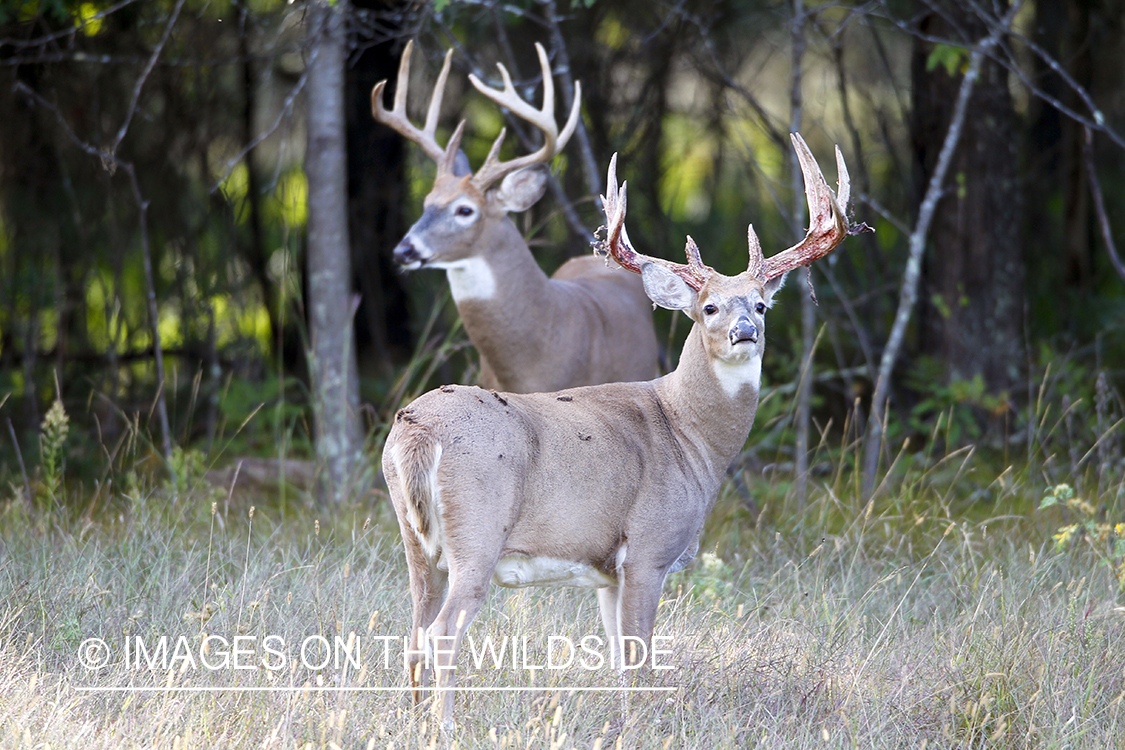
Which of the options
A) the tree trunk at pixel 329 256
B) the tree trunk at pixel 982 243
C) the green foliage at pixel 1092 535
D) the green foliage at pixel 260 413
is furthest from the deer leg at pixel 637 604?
the tree trunk at pixel 982 243

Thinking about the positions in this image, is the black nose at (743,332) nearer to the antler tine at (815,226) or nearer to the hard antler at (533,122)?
the antler tine at (815,226)

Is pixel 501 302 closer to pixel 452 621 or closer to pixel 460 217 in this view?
pixel 460 217

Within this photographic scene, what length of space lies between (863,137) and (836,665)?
28.7ft

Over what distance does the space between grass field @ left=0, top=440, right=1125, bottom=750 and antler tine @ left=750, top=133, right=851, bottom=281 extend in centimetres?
115

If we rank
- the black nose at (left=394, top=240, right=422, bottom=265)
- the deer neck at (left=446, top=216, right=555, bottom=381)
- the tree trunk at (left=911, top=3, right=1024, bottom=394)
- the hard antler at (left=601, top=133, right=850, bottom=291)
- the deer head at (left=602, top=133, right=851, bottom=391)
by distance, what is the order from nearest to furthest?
the deer head at (left=602, top=133, right=851, bottom=391) < the hard antler at (left=601, top=133, right=850, bottom=291) < the black nose at (left=394, top=240, right=422, bottom=265) < the deer neck at (left=446, top=216, right=555, bottom=381) < the tree trunk at (left=911, top=3, right=1024, bottom=394)

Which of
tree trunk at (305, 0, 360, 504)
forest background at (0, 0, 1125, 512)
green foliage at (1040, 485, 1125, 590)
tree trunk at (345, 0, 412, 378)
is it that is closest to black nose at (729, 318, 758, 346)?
green foliage at (1040, 485, 1125, 590)

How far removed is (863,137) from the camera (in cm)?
1153

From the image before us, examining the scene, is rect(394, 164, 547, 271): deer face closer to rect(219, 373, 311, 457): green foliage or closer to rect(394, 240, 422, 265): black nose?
rect(394, 240, 422, 265): black nose

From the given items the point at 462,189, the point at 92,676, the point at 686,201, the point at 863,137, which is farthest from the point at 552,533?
the point at 686,201

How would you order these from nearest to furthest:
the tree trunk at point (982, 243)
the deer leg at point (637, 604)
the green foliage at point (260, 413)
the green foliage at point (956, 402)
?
the deer leg at point (637, 604), the green foliage at point (956, 402), the tree trunk at point (982, 243), the green foliage at point (260, 413)

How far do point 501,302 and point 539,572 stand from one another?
259 centimetres

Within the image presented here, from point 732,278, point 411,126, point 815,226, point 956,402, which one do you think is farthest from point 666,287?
point 956,402

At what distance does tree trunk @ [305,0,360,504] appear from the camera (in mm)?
5824

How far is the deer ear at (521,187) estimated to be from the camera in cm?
581
